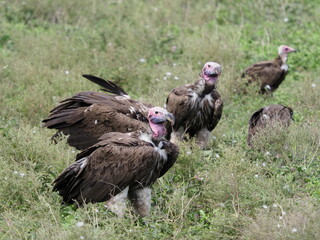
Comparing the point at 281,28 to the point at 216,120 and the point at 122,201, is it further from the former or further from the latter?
the point at 122,201

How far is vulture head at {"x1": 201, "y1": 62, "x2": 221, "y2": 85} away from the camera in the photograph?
7.73m

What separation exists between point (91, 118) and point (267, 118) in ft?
7.11

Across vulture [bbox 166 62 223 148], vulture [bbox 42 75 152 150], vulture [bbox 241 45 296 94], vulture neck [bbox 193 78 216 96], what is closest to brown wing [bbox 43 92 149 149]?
vulture [bbox 42 75 152 150]

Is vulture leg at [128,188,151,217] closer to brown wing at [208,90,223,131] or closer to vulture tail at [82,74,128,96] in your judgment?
vulture tail at [82,74,128,96]

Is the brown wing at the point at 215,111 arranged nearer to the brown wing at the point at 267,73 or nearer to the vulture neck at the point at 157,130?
the vulture neck at the point at 157,130

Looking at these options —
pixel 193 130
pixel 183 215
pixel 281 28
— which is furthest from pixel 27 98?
pixel 281 28

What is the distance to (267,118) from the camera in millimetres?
8094

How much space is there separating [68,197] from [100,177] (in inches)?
14.8

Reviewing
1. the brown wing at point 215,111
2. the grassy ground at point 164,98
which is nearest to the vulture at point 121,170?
the grassy ground at point 164,98

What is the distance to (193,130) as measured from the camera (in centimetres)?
806

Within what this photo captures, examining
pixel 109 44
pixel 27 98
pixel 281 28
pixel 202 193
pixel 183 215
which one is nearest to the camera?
pixel 183 215

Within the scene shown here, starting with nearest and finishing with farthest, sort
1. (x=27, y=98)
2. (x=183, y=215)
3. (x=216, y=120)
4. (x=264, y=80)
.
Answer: (x=183, y=215) → (x=216, y=120) → (x=27, y=98) → (x=264, y=80)

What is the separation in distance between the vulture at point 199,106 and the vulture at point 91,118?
0.59 metres

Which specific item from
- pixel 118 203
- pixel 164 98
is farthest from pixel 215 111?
pixel 118 203
